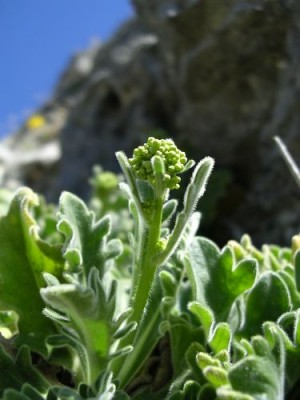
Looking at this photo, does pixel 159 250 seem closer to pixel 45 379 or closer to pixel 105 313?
pixel 105 313

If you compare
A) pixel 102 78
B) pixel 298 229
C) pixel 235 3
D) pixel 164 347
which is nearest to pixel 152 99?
pixel 102 78

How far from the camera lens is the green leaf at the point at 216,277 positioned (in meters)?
1.61

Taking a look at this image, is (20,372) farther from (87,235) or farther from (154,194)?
(154,194)

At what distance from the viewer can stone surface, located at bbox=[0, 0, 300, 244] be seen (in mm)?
3369

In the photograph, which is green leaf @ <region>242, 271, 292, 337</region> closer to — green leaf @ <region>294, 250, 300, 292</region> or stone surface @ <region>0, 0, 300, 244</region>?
green leaf @ <region>294, 250, 300, 292</region>

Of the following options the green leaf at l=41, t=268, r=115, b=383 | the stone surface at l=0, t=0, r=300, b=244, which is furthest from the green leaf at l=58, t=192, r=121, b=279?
the stone surface at l=0, t=0, r=300, b=244

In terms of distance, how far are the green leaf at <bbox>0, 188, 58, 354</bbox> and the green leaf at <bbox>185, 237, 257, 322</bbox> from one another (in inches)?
14.9

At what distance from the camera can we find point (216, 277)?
1.65 meters

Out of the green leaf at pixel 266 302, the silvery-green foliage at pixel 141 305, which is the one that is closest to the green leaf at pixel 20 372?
the silvery-green foliage at pixel 141 305

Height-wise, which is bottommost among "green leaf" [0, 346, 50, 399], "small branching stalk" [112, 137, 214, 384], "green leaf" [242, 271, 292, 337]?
"green leaf" [242, 271, 292, 337]

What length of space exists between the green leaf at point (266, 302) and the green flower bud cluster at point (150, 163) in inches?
17.1

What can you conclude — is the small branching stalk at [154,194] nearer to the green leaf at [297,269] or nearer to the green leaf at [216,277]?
the green leaf at [216,277]

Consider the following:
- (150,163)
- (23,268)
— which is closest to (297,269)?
(150,163)

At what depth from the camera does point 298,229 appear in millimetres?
3082
